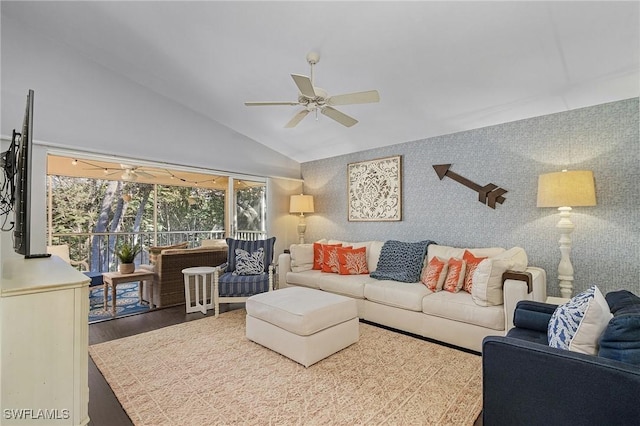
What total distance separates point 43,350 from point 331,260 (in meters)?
3.23

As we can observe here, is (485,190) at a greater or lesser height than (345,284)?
greater

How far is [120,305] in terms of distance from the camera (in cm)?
438

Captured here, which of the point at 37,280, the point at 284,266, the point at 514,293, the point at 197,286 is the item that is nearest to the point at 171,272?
the point at 197,286

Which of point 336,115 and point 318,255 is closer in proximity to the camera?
point 336,115

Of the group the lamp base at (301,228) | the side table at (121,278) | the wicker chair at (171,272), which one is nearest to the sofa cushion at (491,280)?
the lamp base at (301,228)

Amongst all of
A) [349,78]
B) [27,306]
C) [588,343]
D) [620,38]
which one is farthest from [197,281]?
[620,38]

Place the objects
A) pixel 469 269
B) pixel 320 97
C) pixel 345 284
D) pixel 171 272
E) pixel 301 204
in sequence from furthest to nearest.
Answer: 1. pixel 301 204
2. pixel 171 272
3. pixel 345 284
4. pixel 469 269
5. pixel 320 97

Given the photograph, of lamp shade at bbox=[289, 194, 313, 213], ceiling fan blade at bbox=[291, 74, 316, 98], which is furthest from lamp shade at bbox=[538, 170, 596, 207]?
lamp shade at bbox=[289, 194, 313, 213]

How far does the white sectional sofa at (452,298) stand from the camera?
263 cm

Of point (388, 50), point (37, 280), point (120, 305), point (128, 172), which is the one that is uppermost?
point (388, 50)

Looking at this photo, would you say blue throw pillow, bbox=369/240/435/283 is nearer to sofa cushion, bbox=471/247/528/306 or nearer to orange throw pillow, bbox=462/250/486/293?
orange throw pillow, bbox=462/250/486/293

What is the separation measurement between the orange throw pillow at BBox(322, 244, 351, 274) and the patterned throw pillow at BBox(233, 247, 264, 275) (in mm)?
883

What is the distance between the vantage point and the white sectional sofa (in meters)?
2.63

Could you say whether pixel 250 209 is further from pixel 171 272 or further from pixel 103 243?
pixel 103 243
